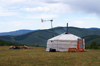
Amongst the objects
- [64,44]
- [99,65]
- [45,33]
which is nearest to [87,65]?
[99,65]

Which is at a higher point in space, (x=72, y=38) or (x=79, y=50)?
(x=72, y=38)

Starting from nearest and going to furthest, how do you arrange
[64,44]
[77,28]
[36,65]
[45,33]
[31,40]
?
1. [36,65]
2. [64,44]
3. [31,40]
4. [45,33]
5. [77,28]

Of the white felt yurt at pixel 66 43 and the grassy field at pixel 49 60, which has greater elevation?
the white felt yurt at pixel 66 43

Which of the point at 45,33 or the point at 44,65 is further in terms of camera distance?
the point at 45,33

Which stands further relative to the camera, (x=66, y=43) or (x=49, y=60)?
(x=66, y=43)

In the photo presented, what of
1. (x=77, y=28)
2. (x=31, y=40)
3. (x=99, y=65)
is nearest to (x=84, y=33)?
(x=77, y=28)

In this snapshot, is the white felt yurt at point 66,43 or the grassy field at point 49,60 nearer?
the grassy field at point 49,60

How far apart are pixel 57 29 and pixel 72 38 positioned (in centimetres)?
15419

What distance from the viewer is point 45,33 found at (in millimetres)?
173250

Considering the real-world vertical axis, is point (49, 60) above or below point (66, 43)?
below

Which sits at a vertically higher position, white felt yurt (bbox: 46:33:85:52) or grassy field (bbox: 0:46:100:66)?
white felt yurt (bbox: 46:33:85:52)

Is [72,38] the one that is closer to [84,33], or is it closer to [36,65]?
[36,65]

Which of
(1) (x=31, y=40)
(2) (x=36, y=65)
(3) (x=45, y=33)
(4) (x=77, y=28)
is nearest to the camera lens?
(2) (x=36, y=65)

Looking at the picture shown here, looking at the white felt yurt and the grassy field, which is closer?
the grassy field
